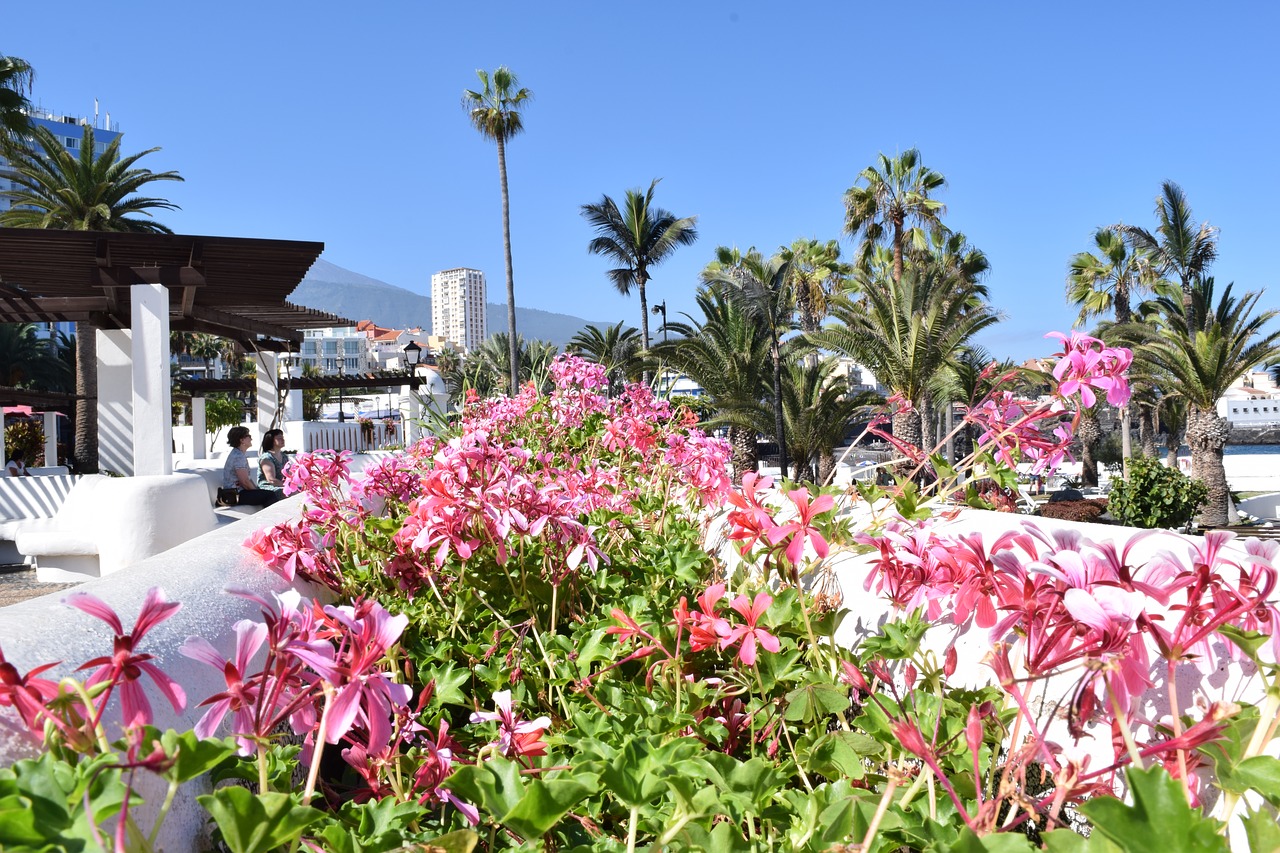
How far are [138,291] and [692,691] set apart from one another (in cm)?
742

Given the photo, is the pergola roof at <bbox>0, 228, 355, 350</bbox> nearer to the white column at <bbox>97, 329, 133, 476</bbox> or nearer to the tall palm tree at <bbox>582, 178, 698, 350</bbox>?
the white column at <bbox>97, 329, 133, 476</bbox>

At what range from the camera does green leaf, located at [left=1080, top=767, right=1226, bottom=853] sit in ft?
1.50

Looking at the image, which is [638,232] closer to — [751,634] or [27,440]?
[27,440]

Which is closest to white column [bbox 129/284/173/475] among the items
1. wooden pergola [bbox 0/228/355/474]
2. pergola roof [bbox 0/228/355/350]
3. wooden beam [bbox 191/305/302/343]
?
wooden pergola [bbox 0/228/355/474]

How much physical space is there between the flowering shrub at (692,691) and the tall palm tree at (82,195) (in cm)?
1916

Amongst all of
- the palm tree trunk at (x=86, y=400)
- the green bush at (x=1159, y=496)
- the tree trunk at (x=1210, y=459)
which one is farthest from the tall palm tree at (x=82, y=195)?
the tree trunk at (x=1210, y=459)

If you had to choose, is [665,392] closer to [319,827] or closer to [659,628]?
[659,628]

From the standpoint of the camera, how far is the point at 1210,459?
2180 centimetres

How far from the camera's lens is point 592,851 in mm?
632

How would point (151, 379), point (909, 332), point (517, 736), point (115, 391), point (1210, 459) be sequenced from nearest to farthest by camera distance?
point (517, 736), point (151, 379), point (115, 391), point (909, 332), point (1210, 459)

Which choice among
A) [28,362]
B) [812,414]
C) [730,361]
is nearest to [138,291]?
[730,361]

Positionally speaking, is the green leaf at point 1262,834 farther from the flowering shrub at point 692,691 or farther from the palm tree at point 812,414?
the palm tree at point 812,414

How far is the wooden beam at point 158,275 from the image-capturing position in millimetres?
6930

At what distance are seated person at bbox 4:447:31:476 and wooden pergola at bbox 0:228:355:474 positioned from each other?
5902 millimetres
